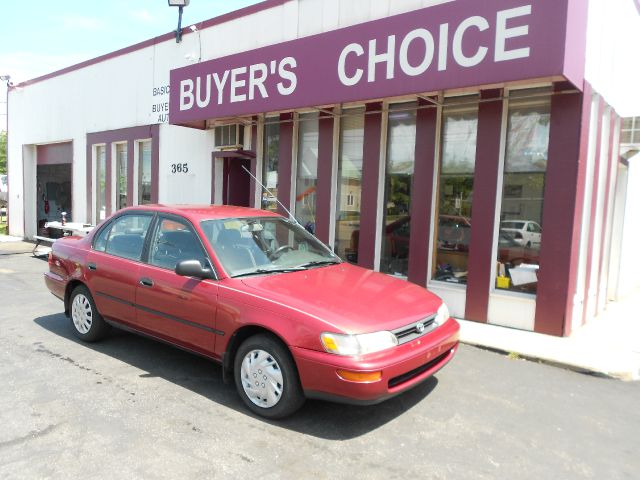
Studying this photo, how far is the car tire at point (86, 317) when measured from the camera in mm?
5340

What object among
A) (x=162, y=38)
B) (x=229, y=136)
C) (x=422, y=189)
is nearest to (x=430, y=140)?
(x=422, y=189)

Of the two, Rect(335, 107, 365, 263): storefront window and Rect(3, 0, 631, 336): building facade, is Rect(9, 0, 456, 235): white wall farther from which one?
Rect(335, 107, 365, 263): storefront window

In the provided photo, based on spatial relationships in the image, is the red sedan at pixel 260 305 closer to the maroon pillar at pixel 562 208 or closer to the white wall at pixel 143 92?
the maroon pillar at pixel 562 208

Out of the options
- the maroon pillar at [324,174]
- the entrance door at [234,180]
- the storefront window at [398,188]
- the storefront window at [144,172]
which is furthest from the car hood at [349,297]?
the storefront window at [144,172]

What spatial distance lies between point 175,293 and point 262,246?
2.90 ft

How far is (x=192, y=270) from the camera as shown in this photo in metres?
4.10

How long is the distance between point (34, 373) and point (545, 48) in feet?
20.1

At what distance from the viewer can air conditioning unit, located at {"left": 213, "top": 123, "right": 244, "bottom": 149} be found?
1012 centimetres

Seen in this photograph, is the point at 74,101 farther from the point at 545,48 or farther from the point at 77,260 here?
the point at 545,48

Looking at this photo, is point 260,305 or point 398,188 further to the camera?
point 398,188

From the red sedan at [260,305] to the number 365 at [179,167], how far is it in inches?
239

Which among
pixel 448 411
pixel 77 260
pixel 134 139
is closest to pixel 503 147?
pixel 448 411

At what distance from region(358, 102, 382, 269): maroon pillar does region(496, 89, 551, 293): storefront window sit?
79.4 inches

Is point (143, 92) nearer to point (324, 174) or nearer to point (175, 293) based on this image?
point (324, 174)
